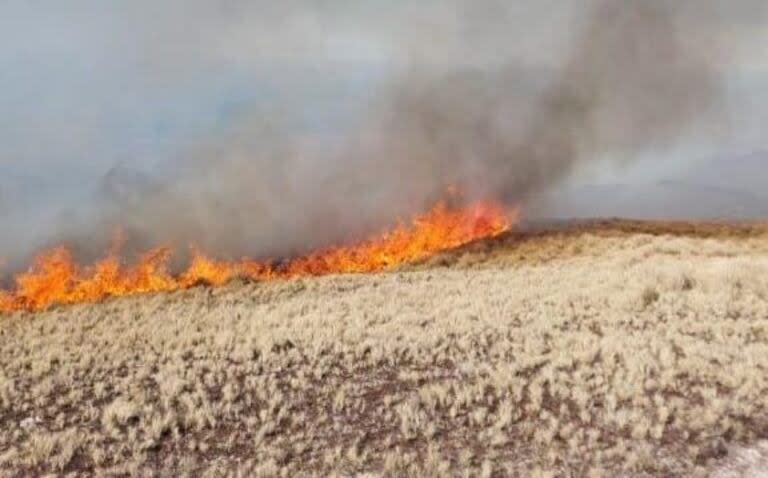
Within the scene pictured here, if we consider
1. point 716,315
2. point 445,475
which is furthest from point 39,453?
point 716,315

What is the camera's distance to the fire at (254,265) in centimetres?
4634

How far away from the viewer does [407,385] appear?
17188 millimetres

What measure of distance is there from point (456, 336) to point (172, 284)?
28823 millimetres

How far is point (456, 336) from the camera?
21.8 meters

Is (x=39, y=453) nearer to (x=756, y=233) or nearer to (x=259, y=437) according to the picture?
(x=259, y=437)

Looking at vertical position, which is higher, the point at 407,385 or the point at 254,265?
the point at 407,385

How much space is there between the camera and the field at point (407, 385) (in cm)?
1320

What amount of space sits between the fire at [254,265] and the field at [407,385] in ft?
49.3

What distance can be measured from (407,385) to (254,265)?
46.1m

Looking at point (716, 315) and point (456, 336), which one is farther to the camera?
point (716, 315)

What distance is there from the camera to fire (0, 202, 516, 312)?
152 feet

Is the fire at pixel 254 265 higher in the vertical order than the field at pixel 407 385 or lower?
lower

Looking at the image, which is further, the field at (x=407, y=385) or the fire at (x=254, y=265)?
the fire at (x=254, y=265)

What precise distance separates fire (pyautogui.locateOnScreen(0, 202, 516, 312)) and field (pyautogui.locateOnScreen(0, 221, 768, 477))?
49.3 ft
